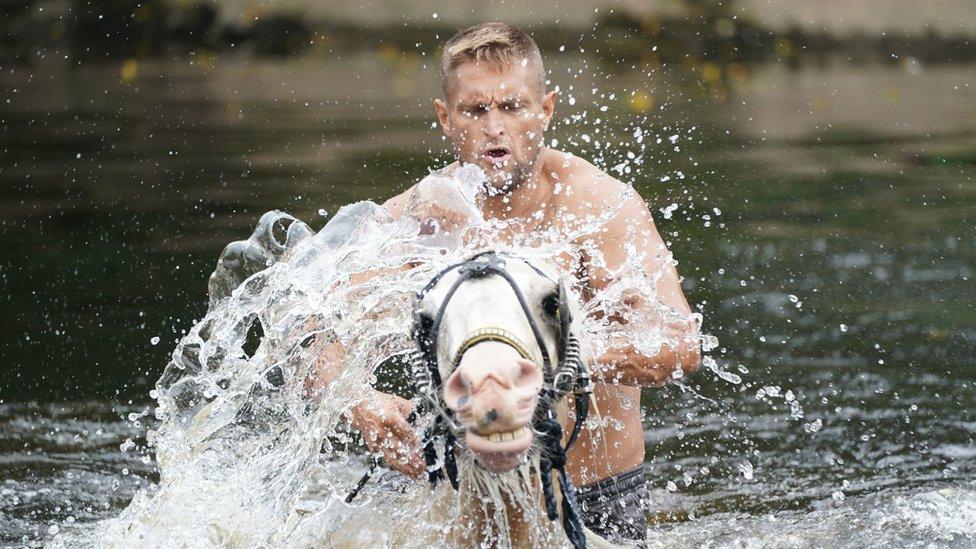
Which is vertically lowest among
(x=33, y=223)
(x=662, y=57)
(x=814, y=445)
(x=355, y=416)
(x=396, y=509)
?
(x=814, y=445)

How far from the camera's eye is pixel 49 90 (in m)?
18.5

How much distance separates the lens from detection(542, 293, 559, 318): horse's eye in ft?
9.77

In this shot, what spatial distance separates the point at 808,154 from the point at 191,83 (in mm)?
9595

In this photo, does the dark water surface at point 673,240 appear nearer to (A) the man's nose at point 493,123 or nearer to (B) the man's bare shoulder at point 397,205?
(B) the man's bare shoulder at point 397,205

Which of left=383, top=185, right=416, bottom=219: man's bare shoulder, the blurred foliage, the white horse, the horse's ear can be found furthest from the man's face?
the blurred foliage

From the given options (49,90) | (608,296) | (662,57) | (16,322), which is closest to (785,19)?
(662,57)

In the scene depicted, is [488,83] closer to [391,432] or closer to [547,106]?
[547,106]

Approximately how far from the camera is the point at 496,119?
171 inches

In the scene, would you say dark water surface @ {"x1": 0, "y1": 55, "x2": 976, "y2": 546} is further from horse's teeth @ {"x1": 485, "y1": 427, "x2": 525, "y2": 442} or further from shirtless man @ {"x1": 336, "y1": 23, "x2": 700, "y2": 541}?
horse's teeth @ {"x1": 485, "y1": 427, "x2": 525, "y2": 442}

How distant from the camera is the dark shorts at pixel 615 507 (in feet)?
14.4

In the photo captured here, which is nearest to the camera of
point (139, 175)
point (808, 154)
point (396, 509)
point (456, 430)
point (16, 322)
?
point (456, 430)

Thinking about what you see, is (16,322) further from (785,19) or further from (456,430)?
(785,19)

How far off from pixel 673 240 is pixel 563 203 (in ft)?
18.3

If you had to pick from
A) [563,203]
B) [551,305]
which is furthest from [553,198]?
[551,305]
